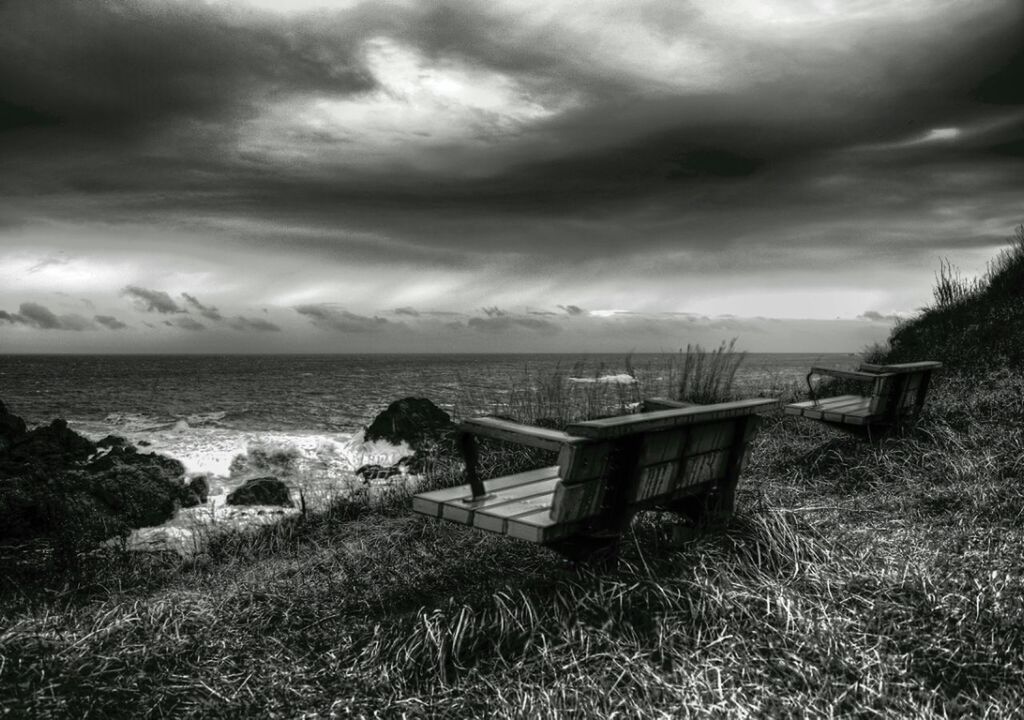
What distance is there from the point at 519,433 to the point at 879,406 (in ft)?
12.3

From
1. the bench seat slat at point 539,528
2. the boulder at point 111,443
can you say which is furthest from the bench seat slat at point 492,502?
the boulder at point 111,443

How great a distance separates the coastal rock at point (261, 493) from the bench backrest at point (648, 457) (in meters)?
6.88

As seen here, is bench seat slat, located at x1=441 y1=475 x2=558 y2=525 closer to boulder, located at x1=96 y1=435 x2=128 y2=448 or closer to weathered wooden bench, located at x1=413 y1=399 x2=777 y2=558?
weathered wooden bench, located at x1=413 y1=399 x2=777 y2=558

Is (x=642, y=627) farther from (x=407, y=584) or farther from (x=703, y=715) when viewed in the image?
(x=407, y=584)

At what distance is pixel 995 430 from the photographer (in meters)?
5.60

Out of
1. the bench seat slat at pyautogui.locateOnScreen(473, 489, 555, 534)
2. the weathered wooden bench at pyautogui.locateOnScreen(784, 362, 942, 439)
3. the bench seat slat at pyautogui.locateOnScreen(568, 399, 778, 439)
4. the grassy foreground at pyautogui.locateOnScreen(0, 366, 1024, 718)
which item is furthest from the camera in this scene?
the weathered wooden bench at pyautogui.locateOnScreen(784, 362, 942, 439)

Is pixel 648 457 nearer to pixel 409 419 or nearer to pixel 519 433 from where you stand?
pixel 519 433

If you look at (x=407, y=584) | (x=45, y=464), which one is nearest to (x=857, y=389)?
(x=407, y=584)

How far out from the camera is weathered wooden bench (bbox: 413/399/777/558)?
9.59 feet

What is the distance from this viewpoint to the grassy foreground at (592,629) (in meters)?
2.63

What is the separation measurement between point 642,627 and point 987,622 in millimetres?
1219

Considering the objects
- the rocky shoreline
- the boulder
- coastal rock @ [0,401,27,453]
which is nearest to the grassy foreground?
the rocky shoreline

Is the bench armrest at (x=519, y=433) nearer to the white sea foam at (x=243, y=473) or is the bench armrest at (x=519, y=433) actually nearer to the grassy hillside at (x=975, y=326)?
the white sea foam at (x=243, y=473)

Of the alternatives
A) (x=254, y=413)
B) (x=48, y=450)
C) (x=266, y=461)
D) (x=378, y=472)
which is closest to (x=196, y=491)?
(x=266, y=461)
